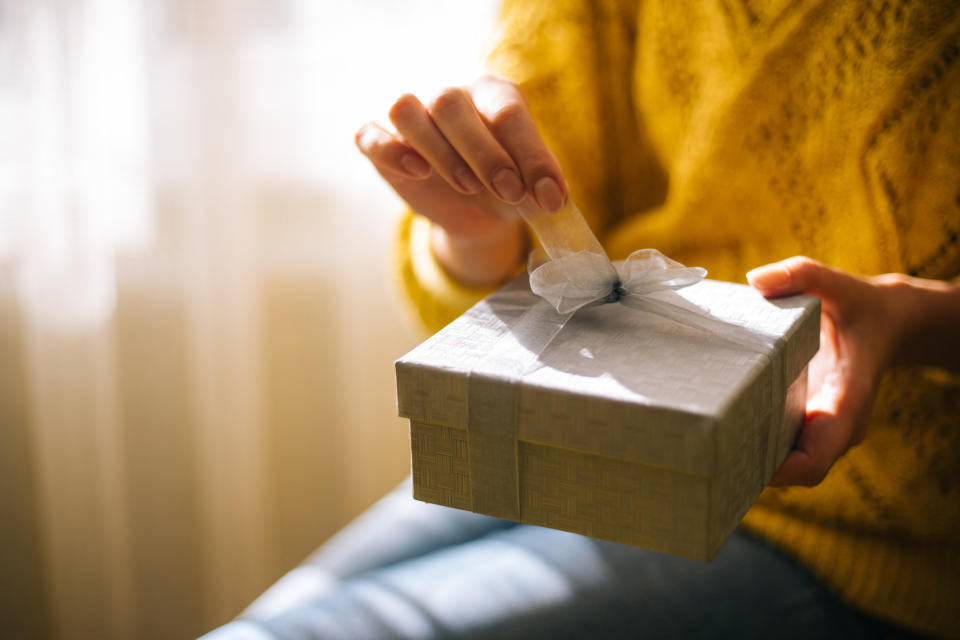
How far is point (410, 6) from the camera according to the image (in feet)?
3.05

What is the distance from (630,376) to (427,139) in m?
0.18

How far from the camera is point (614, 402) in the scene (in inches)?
14.0

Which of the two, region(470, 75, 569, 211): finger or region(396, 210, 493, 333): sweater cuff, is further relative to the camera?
region(396, 210, 493, 333): sweater cuff

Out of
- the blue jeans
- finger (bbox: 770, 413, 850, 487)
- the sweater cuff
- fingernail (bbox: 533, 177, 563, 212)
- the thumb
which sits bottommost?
the blue jeans

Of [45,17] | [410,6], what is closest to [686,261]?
[410,6]

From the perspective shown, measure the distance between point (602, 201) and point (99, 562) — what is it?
77 cm

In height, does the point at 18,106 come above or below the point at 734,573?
above

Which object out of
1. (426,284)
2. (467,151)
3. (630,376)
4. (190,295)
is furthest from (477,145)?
(190,295)

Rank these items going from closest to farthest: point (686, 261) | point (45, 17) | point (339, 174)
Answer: point (686, 261) → point (45, 17) → point (339, 174)

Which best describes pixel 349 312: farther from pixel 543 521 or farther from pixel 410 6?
pixel 543 521

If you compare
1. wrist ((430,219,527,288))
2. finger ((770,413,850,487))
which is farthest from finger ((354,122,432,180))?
finger ((770,413,850,487))

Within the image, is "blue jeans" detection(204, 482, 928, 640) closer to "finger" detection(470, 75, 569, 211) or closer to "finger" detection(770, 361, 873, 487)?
"finger" detection(770, 361, 873, 487)

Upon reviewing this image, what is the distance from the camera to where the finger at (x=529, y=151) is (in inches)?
17.6

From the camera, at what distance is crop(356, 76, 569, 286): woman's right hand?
1.47 feet
